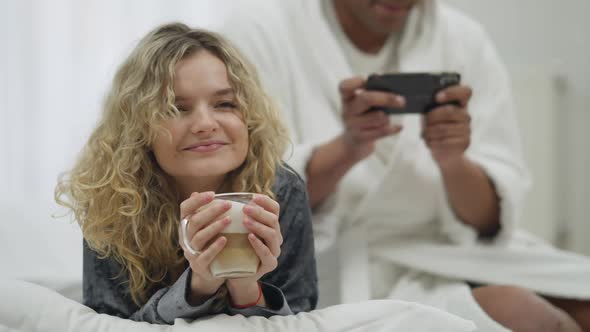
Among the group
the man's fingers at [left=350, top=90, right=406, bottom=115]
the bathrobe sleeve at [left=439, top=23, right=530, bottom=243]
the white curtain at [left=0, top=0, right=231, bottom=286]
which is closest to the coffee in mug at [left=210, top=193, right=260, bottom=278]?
the man's fingers at [left=350, top=90, right=406, bottom=115]

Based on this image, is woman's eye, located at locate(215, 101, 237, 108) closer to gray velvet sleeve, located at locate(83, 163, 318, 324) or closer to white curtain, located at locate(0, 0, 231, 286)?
gray velvet sleeve, located at locate(83, 163, 318, 324)

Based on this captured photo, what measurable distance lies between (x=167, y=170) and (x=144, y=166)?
0.03m

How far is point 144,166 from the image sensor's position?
26.1 inches

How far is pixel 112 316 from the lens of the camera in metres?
0.67

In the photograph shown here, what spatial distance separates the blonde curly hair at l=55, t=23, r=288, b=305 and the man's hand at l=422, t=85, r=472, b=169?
1.25 feet

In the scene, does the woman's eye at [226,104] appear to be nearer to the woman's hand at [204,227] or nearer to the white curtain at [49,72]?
the woman's hand at [204,227]

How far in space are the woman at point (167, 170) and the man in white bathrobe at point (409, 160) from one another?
0.30 m

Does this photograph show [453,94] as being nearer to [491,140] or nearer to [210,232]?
[491,140]

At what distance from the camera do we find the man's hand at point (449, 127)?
968 mm

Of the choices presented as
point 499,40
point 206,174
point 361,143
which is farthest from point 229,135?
point 499,40

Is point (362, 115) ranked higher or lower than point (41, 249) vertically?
higher

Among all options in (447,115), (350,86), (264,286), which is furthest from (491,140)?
(264,286)

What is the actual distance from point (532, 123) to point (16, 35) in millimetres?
1550

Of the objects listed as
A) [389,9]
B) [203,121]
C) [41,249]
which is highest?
[389,9]
